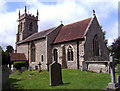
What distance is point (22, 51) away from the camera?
2922cm

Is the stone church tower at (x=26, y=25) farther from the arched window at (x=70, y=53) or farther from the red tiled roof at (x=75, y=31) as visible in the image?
the arched window at (x=70, y=53)

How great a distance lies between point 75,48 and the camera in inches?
719

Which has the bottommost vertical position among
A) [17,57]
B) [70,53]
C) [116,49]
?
[17,57]

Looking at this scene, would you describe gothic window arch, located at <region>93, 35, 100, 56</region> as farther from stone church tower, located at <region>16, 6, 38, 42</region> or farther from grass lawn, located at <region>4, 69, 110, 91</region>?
stone church tower, located at <region>16, 6, 38, 42</region>

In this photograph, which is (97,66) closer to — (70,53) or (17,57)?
(70,53)

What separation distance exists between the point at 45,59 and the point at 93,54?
29.5 ft

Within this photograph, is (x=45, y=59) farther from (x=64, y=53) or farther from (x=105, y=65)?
(x=105, y=65)

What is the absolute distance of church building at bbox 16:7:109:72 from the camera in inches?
A: 670

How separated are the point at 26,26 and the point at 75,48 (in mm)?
20313

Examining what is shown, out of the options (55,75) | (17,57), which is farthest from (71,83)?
(17,57)

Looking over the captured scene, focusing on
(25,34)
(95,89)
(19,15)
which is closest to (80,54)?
(95,89)

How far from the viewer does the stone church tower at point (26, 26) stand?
107ft

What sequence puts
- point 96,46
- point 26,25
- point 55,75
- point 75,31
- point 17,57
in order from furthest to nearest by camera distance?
point 26,25 < point 17,57 < point 75,31 < point 96,46 < point 55,75

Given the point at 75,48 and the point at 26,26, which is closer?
the point at 75,48
